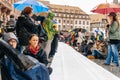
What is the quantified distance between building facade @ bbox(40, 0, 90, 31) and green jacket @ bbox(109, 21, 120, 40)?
148875mm

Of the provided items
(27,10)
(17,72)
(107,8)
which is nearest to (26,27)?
(27,10)

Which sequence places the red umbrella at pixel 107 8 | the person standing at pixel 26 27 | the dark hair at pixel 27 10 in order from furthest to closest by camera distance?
the red umbrella at pixel 107 8 → the person standing at pixel 26 27 → the dark hair at pixel 27 10

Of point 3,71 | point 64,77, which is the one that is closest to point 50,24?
point 64,77

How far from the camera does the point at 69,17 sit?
549ft

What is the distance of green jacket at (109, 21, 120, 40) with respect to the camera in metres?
14.0

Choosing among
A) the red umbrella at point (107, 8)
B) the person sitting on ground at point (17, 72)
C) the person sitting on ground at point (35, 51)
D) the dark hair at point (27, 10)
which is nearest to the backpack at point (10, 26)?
the dark hair at point (27, 10)

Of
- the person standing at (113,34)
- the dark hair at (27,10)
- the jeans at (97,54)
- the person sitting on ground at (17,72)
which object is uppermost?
the dark hair at (27,10)

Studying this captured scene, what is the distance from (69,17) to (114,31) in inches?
6044

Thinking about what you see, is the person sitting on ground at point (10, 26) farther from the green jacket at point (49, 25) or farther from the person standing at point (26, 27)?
the green jacket at point (49, 25)

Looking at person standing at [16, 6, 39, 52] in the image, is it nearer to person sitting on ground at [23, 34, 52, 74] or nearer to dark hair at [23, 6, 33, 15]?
dark hair at [23, 6, 33, 15]

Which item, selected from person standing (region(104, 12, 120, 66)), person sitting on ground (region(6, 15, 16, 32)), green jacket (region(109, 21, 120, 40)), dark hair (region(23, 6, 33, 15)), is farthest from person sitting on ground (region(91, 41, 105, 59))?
dark hair (region(23, 6, 33, 15))

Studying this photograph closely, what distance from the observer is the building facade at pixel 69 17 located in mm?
165500

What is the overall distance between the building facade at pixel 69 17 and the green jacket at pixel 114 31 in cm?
14887

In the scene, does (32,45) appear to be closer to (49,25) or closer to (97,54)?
(49,25)
